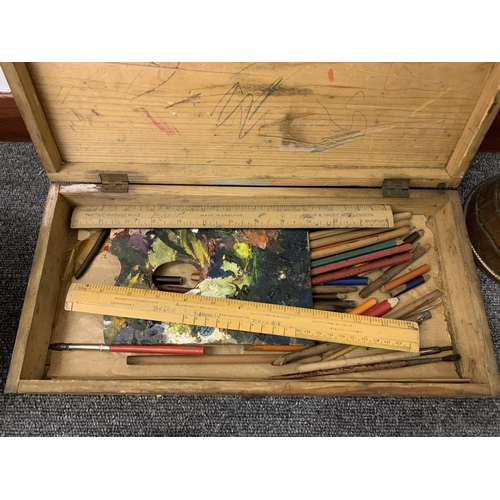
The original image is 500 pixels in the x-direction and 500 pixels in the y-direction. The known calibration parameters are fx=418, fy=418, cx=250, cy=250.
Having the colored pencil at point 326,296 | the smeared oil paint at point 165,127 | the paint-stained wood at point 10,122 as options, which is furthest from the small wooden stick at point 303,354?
the paint-stained wood at point 10,122

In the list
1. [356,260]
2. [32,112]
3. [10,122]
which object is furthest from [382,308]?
[10,122]

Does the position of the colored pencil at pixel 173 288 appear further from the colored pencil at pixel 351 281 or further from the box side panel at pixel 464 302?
the box side panel at pixel 464 302

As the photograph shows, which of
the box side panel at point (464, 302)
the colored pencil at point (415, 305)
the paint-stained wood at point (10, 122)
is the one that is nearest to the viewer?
the box side panel at point (464, 302)

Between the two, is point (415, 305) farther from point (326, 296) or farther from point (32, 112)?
point (32, 112)

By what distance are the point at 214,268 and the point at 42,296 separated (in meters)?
0.44

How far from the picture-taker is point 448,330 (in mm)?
1148

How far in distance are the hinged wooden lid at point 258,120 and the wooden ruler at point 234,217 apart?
8 cm

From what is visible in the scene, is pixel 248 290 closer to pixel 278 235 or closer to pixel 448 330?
pixel 278 235

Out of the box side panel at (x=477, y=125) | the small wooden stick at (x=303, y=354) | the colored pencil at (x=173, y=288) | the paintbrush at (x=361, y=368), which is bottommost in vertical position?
the paintbrush at (x=361, y=368)

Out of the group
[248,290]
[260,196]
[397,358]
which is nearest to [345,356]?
[397,358]

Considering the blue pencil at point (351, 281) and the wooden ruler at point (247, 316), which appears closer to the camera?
the wooden ruler at point (247, 316)

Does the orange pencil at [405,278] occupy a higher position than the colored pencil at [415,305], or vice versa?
the orange pencil at [405,278]

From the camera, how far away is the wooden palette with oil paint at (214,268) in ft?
3.49

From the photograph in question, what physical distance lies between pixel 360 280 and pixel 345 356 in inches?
8.5
